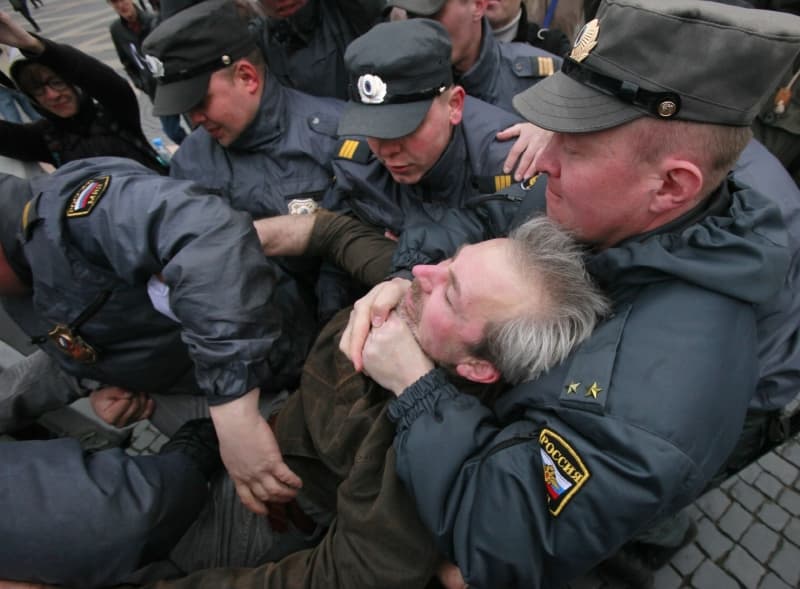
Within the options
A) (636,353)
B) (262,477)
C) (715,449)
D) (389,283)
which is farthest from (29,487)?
(715,449)

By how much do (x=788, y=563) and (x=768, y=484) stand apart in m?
0.49

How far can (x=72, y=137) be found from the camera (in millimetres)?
3512

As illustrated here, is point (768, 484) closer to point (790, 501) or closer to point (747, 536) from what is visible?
point (790, 501)

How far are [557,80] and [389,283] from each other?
3.27ft

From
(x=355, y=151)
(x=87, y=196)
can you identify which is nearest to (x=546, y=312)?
(x=355, y=151)

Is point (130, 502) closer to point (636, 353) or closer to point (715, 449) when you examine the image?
point (636, 353)

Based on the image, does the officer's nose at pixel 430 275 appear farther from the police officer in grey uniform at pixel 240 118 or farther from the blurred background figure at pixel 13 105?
the blurred background figure at pixel 13 105

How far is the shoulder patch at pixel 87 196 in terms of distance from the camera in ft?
5.45

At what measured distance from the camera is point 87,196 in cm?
169

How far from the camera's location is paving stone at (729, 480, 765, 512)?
2817 mm

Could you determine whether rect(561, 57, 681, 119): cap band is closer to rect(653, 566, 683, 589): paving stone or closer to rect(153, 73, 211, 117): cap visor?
rect(153, 73, 211, 117): cap visor

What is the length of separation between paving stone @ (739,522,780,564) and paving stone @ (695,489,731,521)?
158mm

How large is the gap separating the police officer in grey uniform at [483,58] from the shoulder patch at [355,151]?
0.87 meters

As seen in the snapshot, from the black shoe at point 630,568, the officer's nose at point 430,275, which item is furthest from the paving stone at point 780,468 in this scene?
the officer's nose at point 430,275
